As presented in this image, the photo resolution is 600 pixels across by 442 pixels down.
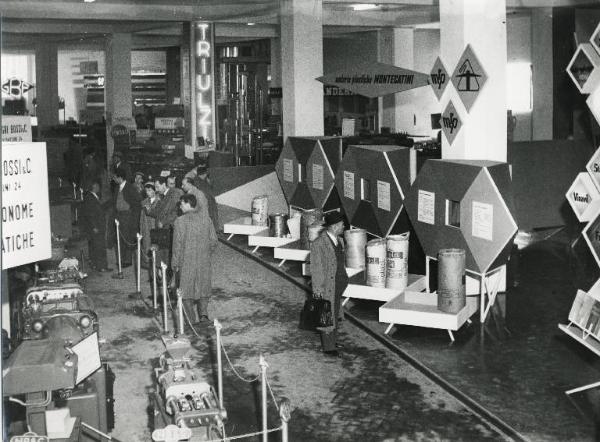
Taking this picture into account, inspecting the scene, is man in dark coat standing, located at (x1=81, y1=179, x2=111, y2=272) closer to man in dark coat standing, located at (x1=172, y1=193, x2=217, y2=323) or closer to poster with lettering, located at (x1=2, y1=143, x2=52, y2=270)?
man in dark coat standing, located at (x1=172, y1=193, x2=217, y2=323)

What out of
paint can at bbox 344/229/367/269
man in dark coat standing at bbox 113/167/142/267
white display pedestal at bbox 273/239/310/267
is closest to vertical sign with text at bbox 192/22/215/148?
man in dark coat standing at bbox 113/167/142/267

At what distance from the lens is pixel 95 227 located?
47.1 feet

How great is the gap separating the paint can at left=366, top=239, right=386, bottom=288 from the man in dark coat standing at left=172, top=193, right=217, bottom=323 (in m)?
2.10

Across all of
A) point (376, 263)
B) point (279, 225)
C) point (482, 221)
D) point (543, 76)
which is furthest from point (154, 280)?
point (543, 76)

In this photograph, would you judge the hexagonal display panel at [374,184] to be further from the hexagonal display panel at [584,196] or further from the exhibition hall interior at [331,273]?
the hexagonal display panel at [584,196]

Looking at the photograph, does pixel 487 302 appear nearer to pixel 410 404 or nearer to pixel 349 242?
pixel 349 242

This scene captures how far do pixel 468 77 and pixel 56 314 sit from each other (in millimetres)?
7125

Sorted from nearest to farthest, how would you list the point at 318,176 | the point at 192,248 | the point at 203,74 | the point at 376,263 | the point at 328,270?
the point at 328,270 → the point at 192,248 → the point at 376,263 → the point at 318,176 → the point at 203,74

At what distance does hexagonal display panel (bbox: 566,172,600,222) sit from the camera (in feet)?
43.8

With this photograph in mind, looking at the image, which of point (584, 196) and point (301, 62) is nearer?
point (584, 196)

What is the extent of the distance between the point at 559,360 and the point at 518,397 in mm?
1382

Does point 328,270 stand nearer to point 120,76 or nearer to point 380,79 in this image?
point 380,79

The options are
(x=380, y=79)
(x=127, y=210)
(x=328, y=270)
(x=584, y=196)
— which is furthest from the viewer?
(x=380, y=79)

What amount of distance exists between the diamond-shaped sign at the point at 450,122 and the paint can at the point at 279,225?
3.90m
